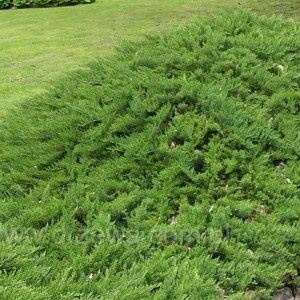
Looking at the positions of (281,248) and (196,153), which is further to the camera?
(196,153)

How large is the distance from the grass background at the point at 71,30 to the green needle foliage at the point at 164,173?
15.4ft

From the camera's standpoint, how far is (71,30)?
1576 centimetres

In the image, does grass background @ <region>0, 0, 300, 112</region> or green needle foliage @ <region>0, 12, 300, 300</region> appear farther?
grass background @ <region>0, 0, 300, 112</region>

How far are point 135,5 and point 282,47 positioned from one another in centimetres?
1568

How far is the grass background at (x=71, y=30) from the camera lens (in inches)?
432

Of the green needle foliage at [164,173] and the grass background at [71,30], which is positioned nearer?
the green needle foliage at [164,173]

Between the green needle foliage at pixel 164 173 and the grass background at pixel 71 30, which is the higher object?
the green needle foliage at pixel 164 173

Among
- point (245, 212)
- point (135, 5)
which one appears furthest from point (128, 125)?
point (135, 5)

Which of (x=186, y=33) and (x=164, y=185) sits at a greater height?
(x=186, y=33)

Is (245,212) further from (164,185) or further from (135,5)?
(135,5)

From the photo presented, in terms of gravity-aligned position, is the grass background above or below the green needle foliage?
below

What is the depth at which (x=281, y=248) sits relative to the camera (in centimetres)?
334

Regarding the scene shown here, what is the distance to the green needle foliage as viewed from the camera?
2920 mm

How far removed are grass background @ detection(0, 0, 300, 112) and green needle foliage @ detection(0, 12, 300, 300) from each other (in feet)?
15.4
